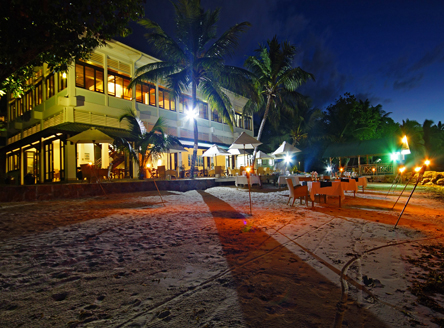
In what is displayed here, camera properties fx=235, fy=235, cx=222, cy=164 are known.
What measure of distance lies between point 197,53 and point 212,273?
1228 cm

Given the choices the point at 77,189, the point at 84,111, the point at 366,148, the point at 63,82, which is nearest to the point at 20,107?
the point at 63,82

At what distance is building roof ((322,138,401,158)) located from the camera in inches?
693

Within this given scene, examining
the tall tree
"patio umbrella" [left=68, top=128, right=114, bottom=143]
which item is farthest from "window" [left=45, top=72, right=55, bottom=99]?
the tall tree

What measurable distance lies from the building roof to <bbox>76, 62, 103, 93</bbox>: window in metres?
19.0

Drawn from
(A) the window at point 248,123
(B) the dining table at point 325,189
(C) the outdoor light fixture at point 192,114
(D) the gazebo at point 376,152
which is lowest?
(B) the dining table at point 325,189

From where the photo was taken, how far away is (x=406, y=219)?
195 inches

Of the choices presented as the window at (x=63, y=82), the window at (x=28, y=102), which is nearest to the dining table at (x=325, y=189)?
the window at (x=63, y=82)

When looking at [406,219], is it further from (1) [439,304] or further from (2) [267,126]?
(2) [267,126]

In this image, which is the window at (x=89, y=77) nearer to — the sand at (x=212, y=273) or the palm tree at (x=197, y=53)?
the palm tree at (x=197, y=53)

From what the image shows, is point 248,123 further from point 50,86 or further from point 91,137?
point 91,137

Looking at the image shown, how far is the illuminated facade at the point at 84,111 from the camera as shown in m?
12.5

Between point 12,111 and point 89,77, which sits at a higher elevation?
point 12,111

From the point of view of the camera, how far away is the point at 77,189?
28.8 feet

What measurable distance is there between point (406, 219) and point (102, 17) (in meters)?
8.80
